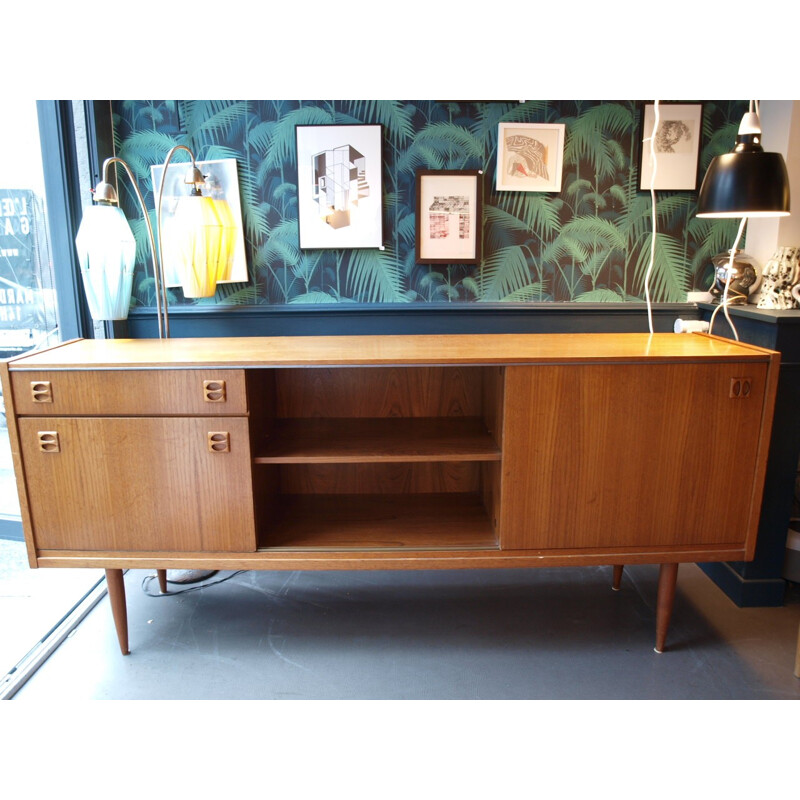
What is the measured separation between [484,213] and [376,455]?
47.6 inches

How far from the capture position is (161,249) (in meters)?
2.46

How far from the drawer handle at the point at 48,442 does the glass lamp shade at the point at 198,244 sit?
0.89 m

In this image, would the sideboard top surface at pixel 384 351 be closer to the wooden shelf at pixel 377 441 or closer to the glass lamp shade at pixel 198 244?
the wooden shelf at pixel 377 441

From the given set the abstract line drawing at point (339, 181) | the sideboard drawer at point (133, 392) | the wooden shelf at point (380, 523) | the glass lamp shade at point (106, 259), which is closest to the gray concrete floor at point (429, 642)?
the wooden shelf at point (380, 523)

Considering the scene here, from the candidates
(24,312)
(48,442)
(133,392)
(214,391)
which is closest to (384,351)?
(214,391)

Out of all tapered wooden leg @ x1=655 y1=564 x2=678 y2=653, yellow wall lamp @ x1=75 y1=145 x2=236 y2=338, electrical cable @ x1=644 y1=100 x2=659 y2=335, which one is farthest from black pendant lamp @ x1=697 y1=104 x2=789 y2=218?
yellow wall lamp @ x1=75 y1=145 x2=236 y2=338

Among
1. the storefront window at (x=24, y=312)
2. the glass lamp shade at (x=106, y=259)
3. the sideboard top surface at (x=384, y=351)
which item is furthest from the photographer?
the glass lamp shade at (x=106, y=259)

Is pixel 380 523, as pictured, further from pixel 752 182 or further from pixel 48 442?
pixel 752 182

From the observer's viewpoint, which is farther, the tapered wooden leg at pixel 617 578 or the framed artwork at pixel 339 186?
the framed artwork at pixel 339 186

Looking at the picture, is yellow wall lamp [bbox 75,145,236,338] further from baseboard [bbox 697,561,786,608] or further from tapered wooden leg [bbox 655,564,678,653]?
baseboard [bbox 697,561,786,608]

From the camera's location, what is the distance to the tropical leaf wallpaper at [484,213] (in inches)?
98.6

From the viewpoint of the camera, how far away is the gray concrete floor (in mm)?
1885

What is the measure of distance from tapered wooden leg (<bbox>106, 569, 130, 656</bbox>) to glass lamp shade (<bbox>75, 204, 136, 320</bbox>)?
100 centimetres

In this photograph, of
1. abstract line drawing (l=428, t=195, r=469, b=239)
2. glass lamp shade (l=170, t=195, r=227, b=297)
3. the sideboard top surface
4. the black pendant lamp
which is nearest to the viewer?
the black pendant lamp
